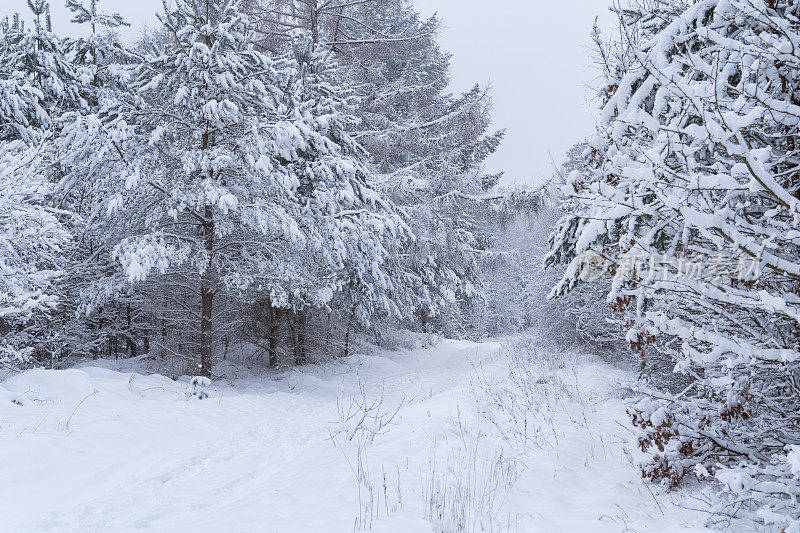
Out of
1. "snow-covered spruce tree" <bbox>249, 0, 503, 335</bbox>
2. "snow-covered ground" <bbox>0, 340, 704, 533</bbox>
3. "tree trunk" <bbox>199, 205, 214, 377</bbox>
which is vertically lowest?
"snow-covered ground" <bbox>0, 340, 704, 533</bbox>

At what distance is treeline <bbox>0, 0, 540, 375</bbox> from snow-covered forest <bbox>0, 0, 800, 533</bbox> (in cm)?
9

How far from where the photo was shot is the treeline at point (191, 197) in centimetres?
841

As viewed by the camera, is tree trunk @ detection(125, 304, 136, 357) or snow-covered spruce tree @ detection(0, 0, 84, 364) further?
tree trunk @ detection(125, 304, 136, 357)

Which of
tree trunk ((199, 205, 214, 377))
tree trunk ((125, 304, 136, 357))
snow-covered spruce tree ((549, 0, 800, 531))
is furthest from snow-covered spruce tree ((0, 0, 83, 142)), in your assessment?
snow-covered spruce tree ((549, 0, 800, 531))

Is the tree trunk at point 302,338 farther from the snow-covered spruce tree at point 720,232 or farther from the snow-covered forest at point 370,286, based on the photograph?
the snow-covered spruce tree at point 720,232

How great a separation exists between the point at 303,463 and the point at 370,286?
7928mm

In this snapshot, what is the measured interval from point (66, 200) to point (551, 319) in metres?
13.8

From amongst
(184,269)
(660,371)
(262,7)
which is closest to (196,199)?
(184,269)

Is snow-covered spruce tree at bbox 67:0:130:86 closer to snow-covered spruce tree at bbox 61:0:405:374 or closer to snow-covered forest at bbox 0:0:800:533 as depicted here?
snow-covered forest at bbox 0:0:800:533

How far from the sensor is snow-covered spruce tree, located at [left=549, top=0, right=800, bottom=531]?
2.63m

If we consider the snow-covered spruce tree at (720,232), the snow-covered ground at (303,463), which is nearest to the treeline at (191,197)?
the snow-covered ground at (303,463)

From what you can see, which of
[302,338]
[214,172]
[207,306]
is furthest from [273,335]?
[214,172]

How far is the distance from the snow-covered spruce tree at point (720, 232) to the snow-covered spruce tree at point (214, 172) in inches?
259

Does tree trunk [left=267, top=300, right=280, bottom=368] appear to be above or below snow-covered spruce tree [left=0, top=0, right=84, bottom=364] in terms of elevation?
below
